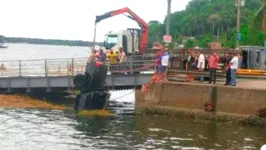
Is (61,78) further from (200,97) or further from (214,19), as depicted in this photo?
(214,19)

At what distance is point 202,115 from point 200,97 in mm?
830

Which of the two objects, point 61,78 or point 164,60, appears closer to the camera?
point 164,60

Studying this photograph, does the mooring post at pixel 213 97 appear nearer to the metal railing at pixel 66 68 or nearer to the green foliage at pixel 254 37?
the metal railing at pixel 66 68

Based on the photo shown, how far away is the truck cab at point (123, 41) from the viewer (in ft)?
117

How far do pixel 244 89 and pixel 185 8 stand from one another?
159 m

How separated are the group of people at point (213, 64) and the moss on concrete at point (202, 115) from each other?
5.30ft

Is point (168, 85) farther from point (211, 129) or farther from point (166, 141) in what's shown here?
point (166, 141)

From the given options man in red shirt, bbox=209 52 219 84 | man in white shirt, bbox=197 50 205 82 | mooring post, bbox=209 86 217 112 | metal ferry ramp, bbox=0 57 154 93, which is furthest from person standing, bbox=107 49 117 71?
mooring post, bbox=209 86 217 112

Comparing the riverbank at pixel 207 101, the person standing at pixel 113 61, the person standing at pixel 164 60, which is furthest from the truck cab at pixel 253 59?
the person standing at pixel 113 61

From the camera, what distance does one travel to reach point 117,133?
19.8 meters

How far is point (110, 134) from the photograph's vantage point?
19562 millimetres

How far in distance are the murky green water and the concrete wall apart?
101cm

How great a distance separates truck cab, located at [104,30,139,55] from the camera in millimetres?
35656

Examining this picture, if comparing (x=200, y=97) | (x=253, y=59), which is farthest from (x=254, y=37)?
(x=200, y=97)
